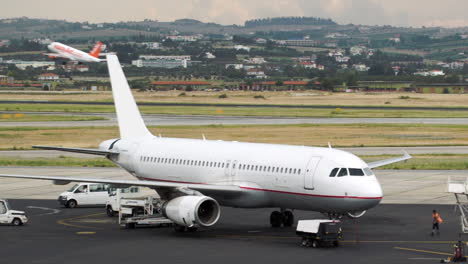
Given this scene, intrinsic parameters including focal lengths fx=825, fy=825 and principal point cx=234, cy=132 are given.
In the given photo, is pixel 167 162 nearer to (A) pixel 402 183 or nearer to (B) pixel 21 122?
(A) pixel 402 183

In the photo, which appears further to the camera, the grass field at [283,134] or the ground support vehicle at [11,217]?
the grass field at [283,134]

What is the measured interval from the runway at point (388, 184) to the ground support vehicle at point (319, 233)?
60.6 feet

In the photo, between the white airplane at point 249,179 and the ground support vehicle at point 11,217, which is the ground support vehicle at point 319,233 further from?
the ground support vehicle at point 11,217

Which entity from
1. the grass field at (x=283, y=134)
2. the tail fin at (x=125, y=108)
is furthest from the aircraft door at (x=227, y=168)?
the grass field at (x=283, y=134)

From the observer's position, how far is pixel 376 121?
130500mm

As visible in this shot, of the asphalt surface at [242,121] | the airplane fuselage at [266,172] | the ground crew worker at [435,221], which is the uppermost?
the asphalt surface at [242,121]

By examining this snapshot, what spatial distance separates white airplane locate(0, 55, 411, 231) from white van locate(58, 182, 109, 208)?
587 cm

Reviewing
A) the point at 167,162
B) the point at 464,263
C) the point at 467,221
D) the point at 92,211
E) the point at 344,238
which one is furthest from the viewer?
the point at 92,211

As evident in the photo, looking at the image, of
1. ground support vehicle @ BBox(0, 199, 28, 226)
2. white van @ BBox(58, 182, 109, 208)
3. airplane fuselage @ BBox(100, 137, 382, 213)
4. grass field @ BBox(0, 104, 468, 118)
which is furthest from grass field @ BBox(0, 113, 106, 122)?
ground support vehicle @ BBox(0, 199, 28, 226)

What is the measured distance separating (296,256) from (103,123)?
9514 centimetres

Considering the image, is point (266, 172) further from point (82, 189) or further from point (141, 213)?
point (82, 189)

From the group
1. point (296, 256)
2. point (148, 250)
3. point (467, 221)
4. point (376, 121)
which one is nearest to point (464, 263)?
point (296, 256)

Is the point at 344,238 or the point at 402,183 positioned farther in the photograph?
the point at 402,183

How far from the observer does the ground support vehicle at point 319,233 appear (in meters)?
38.4
